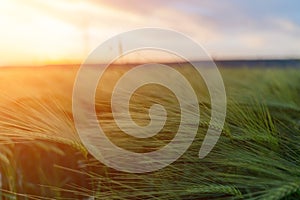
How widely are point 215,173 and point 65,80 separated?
1.48 ft

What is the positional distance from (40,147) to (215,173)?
0.30m

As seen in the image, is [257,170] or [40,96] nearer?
[257,170]

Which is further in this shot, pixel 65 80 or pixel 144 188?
pixel 65 80

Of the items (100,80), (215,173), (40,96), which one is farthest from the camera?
(100,80)

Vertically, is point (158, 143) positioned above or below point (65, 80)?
below

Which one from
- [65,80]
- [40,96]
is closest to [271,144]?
[40,96]

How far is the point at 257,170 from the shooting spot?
550mm

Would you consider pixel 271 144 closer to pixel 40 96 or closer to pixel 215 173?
pixel 215 173

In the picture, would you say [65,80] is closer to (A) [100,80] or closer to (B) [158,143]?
(A) [100,80]

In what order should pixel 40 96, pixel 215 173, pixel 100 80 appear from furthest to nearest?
pixel 100 80 → pixel 40 96 → pixel 215 173

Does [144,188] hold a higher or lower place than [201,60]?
lower

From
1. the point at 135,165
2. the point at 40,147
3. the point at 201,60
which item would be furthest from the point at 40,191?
the point at 201,60

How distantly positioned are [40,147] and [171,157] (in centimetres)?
26

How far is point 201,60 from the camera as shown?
753mm
